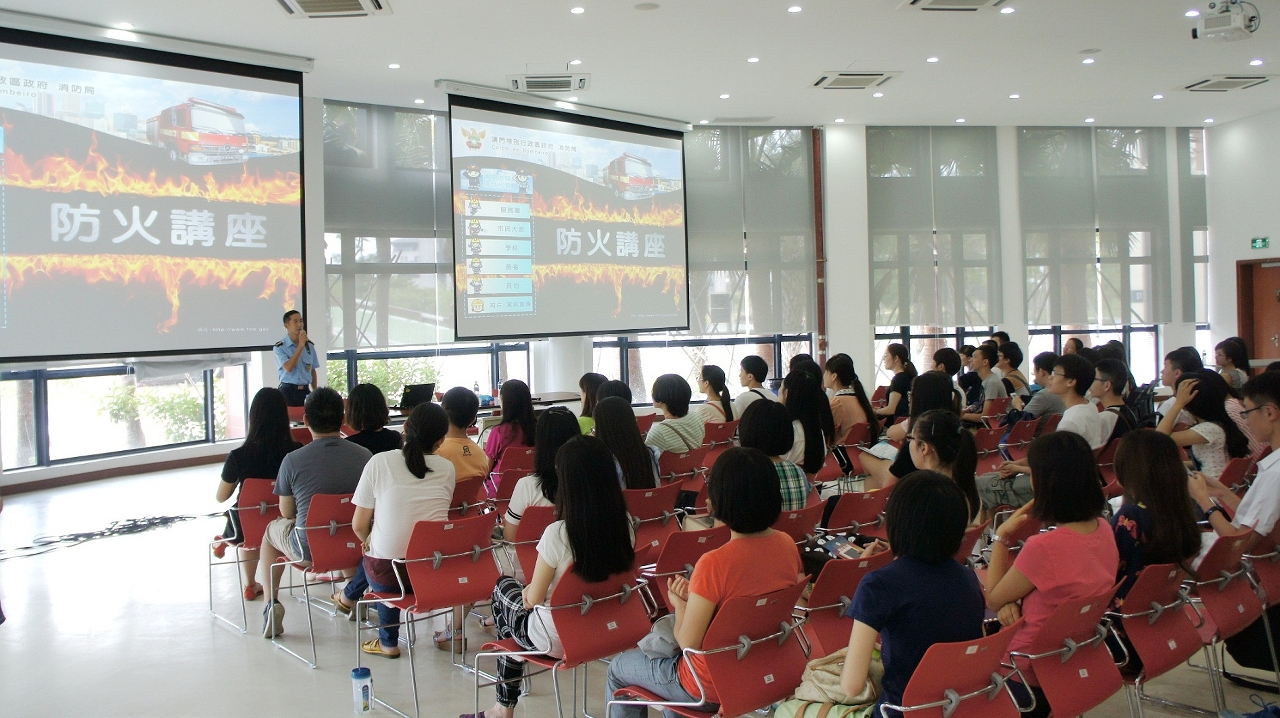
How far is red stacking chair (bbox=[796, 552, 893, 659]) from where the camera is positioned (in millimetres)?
3008

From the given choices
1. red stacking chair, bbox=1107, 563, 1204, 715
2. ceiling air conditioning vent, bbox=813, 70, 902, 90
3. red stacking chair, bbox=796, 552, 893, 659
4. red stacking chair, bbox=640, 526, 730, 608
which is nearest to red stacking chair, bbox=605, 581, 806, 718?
red stacking chair, bbox=796, 552, 893, 659

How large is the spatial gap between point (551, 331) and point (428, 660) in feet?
22.0

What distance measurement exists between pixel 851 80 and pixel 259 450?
7.94m

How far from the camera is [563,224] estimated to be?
431 inches

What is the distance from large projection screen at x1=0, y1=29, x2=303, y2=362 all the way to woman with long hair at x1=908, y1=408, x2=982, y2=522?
6.97 m

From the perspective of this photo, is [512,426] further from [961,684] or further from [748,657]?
[961,684]

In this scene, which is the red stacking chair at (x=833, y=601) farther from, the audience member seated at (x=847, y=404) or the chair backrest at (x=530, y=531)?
the audience member seated at (x=847, y=404)

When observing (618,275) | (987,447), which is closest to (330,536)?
(987,447)

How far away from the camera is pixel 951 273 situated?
13.5m

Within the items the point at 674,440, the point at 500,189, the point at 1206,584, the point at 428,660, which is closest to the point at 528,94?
the point at 500,189

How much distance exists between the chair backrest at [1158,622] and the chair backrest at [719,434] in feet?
11.7

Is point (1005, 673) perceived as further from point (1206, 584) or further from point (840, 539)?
point (840, 539)

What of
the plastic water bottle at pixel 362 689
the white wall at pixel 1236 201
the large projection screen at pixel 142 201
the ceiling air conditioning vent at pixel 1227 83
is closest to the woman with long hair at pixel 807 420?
the plastic water bottle at pixel 362 689

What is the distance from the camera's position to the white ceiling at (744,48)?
7684mm
